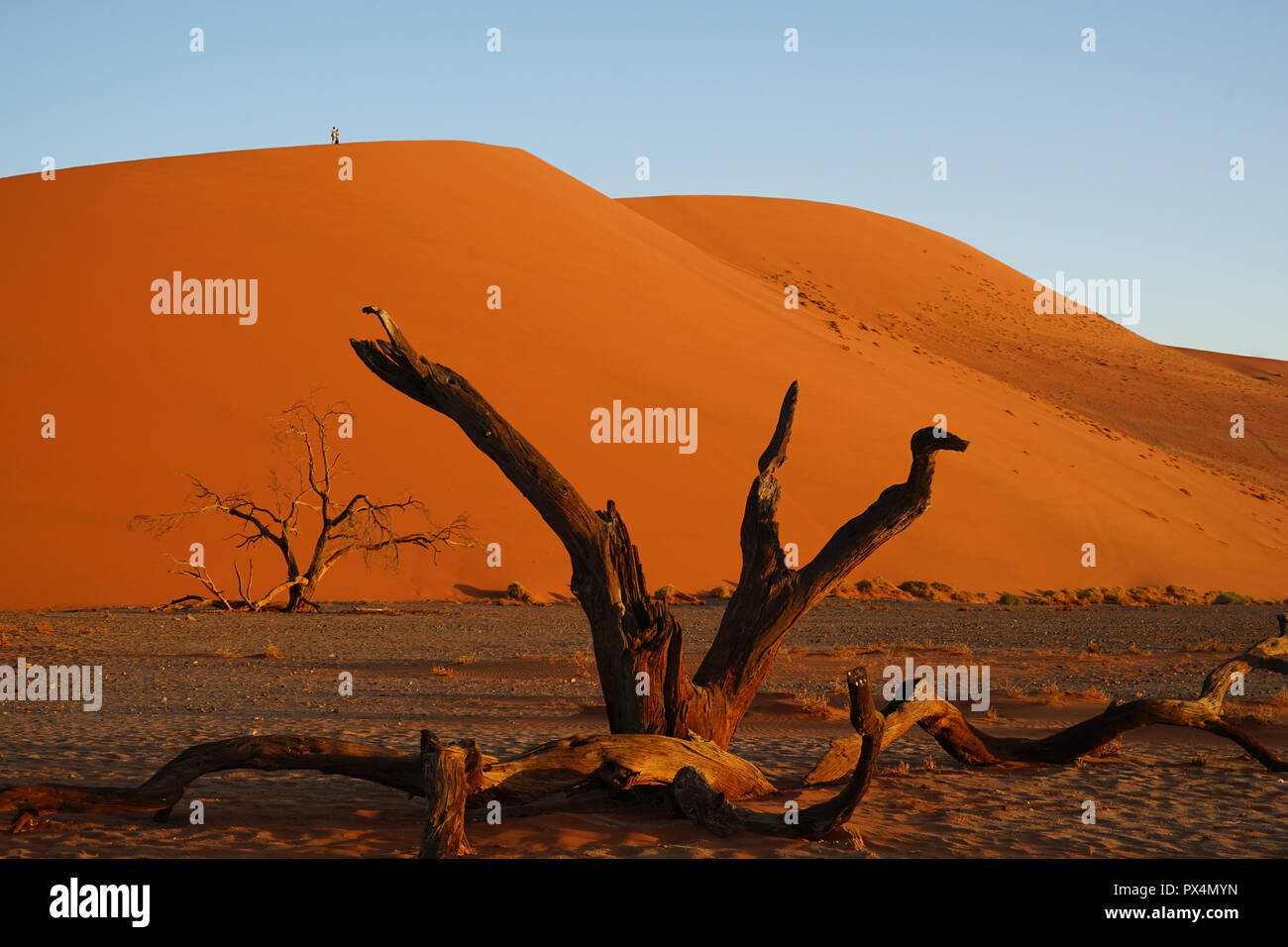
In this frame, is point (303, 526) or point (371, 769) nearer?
point (371, 769)

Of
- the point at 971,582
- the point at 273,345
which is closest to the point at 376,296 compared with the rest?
the point at 273,345

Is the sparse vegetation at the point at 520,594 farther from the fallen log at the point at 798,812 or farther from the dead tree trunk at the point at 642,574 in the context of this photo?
the fallen log at the point at 798,812

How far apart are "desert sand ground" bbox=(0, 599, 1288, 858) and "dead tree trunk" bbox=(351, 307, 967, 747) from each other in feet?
2.25

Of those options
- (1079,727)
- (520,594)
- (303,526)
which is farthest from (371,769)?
(303,526)

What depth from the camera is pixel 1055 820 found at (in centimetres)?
679

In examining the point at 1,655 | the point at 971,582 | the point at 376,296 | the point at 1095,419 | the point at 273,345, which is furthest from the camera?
the point at 1095,419

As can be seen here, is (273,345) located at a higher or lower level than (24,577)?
higher

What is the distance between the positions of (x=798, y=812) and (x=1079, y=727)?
2.94m

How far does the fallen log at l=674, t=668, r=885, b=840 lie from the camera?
19.1 ft

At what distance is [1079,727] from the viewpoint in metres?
8.09

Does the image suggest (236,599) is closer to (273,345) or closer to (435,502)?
(435,502)

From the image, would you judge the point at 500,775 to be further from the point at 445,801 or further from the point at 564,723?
the point at 564,723

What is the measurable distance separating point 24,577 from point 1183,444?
4977cm
